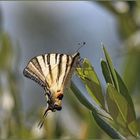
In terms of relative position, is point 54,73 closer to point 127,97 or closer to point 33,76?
point 33,76

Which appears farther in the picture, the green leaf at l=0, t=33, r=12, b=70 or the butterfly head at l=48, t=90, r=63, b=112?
the green leaf at l=0, t=33, r=12, b=70

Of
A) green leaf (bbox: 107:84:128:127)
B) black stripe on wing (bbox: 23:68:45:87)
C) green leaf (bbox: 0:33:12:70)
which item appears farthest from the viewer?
green leaf (bbox: 0:33:12:70)

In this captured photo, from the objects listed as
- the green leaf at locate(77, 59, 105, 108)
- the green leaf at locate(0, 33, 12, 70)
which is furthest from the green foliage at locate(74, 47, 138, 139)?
the green leaf at locate(0, 33, 12, 70)

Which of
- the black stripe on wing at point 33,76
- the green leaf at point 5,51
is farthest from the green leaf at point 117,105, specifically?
the green leaf at point 5,51

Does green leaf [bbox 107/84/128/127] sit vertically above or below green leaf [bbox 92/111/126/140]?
above

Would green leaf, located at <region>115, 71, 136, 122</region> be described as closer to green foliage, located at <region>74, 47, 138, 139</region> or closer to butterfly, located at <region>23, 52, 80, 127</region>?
green foliage, located at <region>74, 47, 138, 139</region>

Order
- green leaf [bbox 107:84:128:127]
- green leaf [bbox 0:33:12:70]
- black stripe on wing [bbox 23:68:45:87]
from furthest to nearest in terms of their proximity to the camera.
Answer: green leaf [bbox 0:33:12:70] < black stripe on wing [bbox 23:68:45:87] < green leaf [bbox 107:84:128:127]
